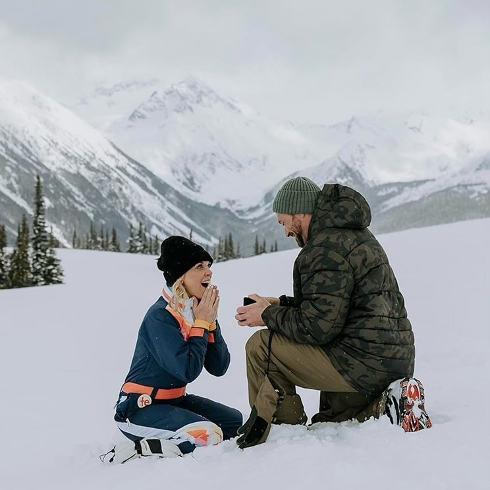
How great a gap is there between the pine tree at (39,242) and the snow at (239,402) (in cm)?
1923

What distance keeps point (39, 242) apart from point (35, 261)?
64.4 inches

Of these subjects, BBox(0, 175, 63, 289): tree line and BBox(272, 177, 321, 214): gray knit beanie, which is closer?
BBox(272, 177, 321, 214): gray knit beanie

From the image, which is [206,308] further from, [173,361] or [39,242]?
[39,242]

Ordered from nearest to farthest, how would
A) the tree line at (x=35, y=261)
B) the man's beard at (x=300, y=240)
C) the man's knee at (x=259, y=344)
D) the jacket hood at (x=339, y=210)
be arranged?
the jacket hood at (x=339, y=210)
the man's knee at (x=259, y=344)
the man's beard at (x=300, y=240)
the tree line at (x=35, y=261)

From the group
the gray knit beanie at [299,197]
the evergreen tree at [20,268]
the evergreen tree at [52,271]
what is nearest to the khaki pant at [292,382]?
the gray knit beanie at [299,197]

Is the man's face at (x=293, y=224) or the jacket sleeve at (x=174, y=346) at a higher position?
the man's face at (x=293, y=224)

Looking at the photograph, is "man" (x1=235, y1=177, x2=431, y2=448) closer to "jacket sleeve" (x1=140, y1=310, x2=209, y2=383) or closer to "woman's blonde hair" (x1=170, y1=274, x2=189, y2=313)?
"jacket sleeve" (x1=140, y1=310, x2=209, y2=383)

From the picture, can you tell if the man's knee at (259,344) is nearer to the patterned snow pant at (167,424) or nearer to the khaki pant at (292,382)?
the khaki pant at (292,382)

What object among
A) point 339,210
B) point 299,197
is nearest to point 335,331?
point 339,210

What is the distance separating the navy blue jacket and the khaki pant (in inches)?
20.2

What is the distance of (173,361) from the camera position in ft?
16.6

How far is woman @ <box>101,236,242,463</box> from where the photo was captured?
5117 millimetres

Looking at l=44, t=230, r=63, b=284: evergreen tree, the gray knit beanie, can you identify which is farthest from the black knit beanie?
l=44, t=230, r=63, b=284: evergreen tree

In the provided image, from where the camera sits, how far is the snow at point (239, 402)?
381 centimetres
